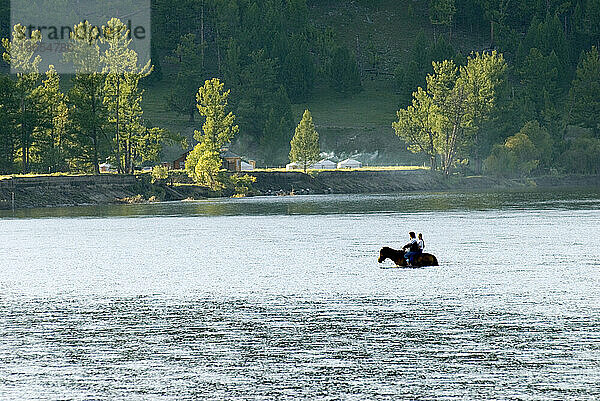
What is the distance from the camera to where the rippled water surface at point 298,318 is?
102 ft

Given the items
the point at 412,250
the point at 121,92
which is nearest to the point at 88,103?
the point at 121,92

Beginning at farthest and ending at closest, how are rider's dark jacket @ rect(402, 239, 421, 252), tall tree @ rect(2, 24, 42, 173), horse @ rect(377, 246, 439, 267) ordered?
tall tree @ rect(2, 24, 42, 173), horse @ rect(377, 246, 439, 267), rider's dark jacket @ rect(402, 239, 421, 252)

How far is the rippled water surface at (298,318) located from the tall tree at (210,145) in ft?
325

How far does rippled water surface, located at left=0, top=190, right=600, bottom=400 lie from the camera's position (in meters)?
31.0

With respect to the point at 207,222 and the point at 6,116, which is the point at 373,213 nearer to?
the point at 207,222

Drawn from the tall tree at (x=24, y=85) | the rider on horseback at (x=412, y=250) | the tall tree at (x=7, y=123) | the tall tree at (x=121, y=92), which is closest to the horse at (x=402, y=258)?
the rider on horseback at (x=412, y=250)

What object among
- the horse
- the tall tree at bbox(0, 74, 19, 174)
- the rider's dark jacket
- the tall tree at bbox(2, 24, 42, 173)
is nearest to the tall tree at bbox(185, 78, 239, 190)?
the tall tree at bbox(2, 24, 42, 173)

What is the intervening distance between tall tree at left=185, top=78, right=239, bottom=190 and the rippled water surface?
9918 cm

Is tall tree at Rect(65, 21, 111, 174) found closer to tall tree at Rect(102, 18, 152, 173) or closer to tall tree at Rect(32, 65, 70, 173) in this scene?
tall tree at Rect(102, 18, 152, 173)

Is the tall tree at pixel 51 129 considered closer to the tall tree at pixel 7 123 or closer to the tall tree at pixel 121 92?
the tall tree at pixel 7 123

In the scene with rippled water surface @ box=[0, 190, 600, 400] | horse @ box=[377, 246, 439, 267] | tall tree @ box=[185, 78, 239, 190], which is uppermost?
tall tree @ box=[185, 78, 239, 190]

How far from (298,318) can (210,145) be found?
492 feet

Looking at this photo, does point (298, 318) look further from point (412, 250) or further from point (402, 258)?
point (402, 258)

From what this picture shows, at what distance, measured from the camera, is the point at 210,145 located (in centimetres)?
19112
